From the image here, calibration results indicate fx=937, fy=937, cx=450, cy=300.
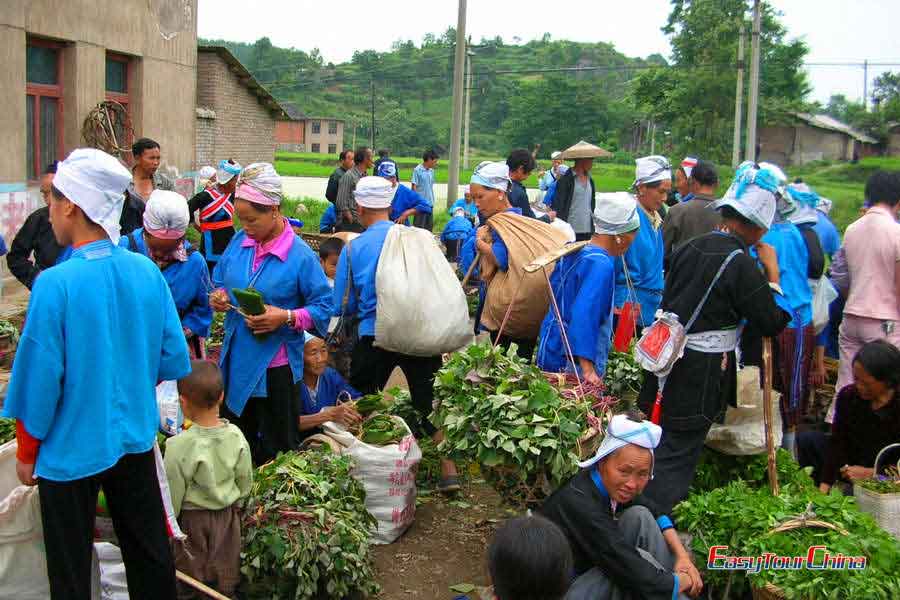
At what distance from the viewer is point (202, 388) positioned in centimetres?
412

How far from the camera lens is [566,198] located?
1023 centimetres

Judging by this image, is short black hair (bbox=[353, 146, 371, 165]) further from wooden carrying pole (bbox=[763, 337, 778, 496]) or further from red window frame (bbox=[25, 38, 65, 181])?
wooden carrying pole (bbox=[763, 337, 778, 496])

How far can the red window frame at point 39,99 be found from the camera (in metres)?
11.4

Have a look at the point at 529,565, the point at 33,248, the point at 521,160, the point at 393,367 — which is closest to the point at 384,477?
the point at 393,367

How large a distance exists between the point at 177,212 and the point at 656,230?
A: 3439mm

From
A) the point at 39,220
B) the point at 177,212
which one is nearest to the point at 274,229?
the point at 177,212

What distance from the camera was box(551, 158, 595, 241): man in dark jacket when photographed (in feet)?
33.6

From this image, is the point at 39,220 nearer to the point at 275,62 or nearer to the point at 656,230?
the point at 656,230

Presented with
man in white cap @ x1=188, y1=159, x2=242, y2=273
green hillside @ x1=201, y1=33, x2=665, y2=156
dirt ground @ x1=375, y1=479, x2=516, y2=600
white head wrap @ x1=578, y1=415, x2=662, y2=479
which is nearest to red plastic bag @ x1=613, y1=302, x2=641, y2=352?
dirt ground @ x1=375, y1=479, x2=516, y2=600

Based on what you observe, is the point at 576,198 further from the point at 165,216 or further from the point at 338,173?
the point at 165,216

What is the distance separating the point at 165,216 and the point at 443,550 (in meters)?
2.33

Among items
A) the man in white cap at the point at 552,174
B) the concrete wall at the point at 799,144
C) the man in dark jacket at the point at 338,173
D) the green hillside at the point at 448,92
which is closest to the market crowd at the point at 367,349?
the man in white cap at the point at 552,174

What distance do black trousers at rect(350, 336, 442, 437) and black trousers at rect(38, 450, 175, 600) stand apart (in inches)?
84.8

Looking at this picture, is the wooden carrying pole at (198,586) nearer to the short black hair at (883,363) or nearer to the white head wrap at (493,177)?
the white head wrap at (493,177)
